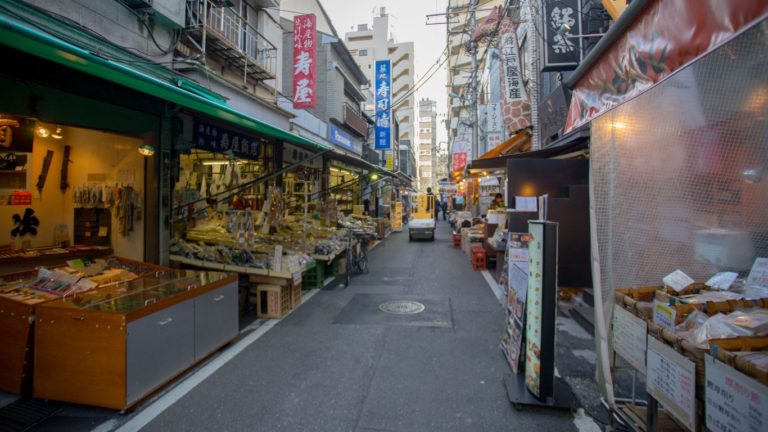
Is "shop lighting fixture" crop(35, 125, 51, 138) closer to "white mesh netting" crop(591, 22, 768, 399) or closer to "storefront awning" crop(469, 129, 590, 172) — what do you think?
"white mesh netting" crop(591, 22, 768, 399)

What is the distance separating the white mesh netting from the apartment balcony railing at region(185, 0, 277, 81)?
8.84 metres

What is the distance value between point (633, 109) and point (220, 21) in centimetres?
1028

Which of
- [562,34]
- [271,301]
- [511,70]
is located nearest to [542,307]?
[271,301]

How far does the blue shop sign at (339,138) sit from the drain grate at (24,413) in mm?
16651

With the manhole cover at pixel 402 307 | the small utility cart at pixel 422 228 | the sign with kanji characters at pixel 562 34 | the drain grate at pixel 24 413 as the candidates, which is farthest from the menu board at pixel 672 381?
the small utility cart at pixel 422 228

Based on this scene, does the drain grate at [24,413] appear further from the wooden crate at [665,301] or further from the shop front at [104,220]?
the wooden crate at [665,301]

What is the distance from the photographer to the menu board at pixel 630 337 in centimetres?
291

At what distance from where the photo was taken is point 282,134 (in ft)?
21.4

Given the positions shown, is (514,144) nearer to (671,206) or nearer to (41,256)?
(671,206)

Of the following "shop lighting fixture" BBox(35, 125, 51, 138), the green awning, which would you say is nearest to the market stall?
the green awning

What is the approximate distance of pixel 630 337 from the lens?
3096 mm

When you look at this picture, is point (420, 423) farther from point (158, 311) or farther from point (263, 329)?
point (263, 329)

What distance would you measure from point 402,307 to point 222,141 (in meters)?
5.84

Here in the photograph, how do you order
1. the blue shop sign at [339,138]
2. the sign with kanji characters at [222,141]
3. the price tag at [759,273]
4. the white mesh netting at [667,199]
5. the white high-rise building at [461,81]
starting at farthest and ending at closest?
the white high-rise building at [461,81], the blue shop sign at [339,138], the sign with kanji characters at [222,141], the white mesh netting at [667,199], the price tag at [759,273]
